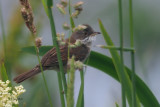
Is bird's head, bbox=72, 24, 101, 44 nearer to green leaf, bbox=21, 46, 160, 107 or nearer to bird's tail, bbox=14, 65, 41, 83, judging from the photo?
bird's tail, bbox=14, 65, 41, 83

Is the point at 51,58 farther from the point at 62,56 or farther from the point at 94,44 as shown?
the point at 94,44

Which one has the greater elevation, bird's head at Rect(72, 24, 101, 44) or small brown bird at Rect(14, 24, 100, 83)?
bird's head at Rect(72, 24, 101, 44)

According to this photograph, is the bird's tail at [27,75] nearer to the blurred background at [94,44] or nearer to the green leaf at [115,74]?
the blurred background at [94,44]

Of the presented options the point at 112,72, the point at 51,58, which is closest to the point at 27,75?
the point at 51,58

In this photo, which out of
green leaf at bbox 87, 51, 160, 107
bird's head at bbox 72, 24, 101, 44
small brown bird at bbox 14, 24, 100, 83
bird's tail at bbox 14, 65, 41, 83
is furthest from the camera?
bird's head at bbox 72, 24, 101, 44

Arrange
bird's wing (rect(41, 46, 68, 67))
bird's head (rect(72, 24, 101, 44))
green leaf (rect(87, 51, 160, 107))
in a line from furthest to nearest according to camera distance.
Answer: bird's head (rect(72, 24, 101, 44)) < bird's wing (rect(41, 46, 68, 67)) < green leaf (rect(87, 51, 160, 107))

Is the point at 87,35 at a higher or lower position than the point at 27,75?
higher

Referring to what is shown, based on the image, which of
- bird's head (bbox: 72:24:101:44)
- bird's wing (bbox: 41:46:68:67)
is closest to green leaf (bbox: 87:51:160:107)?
bird's wing (bbox: 41:46:68:67)
